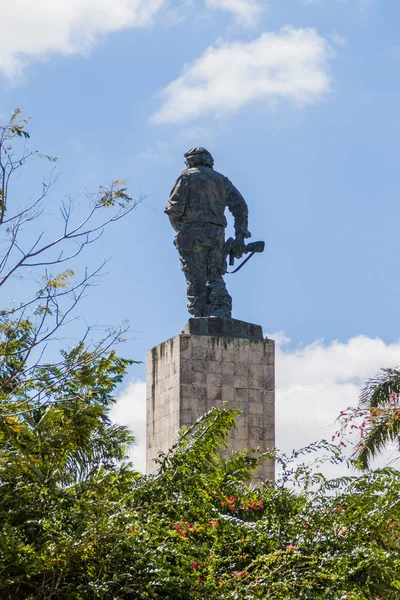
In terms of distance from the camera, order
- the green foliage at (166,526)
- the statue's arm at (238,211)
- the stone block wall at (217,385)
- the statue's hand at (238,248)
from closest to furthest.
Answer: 1. the green foliage at (166,526)
2. the stone block wall at (217,385)
3. the statue's hand at (238,248)
4. the statue's arm at (238,211)

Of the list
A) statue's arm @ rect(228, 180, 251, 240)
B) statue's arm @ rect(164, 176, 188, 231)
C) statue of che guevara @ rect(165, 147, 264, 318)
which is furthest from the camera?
statue's arm @ rect(228, 180, 251, 240)

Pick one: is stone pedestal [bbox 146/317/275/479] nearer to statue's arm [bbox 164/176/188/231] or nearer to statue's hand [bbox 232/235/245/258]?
statue's hand [bbox 232/235/245/258]

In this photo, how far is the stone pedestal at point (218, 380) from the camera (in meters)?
16.0

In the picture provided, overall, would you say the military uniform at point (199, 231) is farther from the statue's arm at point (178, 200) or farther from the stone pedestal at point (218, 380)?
the stone pedestal at point (218, 380)

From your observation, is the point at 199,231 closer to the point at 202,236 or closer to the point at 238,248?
the point at 202,236

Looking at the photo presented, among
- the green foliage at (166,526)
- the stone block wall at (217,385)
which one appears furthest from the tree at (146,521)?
the stone block wall at (217,385)

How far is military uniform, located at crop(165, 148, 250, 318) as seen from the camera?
1703cm

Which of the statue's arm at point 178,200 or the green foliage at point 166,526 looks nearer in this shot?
the green foliage at point 166,526

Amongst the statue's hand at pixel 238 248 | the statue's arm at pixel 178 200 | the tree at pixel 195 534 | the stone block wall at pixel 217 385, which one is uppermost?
the statue's arm at pixel 178 200

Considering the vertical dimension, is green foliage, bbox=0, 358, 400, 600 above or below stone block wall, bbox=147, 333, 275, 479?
below

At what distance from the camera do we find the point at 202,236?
672 inches

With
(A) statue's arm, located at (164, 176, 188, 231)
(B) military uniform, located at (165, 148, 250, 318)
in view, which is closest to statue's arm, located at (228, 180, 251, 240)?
(B) military uniform, located at (165, 148, 250, 318)

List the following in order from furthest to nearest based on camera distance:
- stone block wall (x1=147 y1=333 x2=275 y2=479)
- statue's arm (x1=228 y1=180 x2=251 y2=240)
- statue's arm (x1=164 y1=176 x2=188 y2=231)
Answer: statue's arm (x1=228 y1=180 x2=251 y2=240) → statue's arm (x1=164 y1=176 x2=188 y2=231) → stone block wall (x1=147 y1=333 x2=275 y2=479)

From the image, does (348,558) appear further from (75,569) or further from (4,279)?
(4,279)
